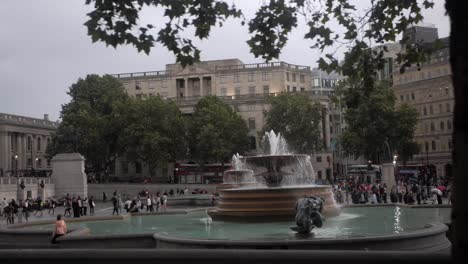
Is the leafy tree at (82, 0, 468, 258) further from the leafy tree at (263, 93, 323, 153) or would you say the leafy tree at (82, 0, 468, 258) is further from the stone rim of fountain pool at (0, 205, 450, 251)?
the leafy tree at (263, 93, 323, 153)

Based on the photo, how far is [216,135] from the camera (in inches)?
2881

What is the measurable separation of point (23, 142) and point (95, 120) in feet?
95.3

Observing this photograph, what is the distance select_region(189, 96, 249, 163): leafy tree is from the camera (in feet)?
241

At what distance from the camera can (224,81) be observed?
94750 mm

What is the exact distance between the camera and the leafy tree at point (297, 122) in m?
76.3

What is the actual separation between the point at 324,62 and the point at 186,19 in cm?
229

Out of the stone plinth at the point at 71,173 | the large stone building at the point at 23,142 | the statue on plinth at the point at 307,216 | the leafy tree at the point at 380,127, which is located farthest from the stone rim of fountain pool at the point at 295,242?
the large stone building at the point at 23,142

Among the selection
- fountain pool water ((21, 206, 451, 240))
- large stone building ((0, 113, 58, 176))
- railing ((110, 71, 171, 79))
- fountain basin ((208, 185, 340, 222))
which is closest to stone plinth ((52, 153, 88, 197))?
fountain pool water ((21, 206, 451, 240))

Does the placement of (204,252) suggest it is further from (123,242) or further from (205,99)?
(205,99)

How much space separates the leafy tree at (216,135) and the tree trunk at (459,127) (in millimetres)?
68989

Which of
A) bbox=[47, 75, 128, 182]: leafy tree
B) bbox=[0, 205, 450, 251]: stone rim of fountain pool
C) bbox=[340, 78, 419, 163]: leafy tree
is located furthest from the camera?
bbox=[47, 75, 128, 182]: leafy tree

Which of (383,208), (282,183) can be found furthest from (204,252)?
(383,208)

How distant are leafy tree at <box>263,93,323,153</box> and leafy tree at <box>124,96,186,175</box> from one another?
1324cm

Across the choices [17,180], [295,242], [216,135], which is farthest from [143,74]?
[295,242]
